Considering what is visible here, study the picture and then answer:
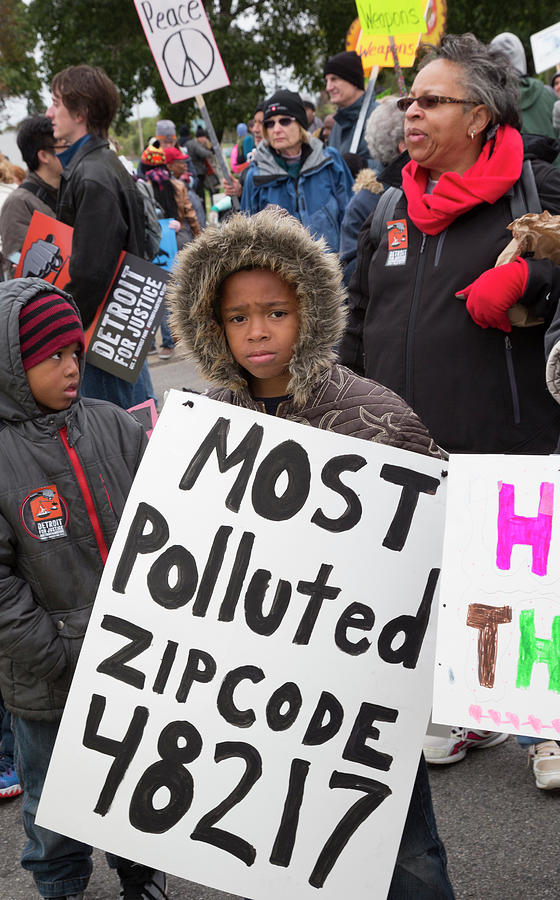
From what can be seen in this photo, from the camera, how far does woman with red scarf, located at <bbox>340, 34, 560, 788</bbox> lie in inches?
111

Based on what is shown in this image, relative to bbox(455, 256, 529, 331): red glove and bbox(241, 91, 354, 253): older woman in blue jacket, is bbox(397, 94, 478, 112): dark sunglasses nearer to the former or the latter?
bbox(455, 256, 529, 331): red glove

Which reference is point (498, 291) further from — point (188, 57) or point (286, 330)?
point (188, 57)

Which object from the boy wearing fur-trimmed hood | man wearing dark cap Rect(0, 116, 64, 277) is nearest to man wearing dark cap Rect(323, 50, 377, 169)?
man wearing dark cap Rect(0, 116, 64, 277)

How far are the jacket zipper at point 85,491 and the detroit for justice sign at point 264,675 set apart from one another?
23.7 inches

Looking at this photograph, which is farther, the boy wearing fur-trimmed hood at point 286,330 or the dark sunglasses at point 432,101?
the dark sunglasses at point 432,101

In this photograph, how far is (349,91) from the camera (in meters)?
6.79

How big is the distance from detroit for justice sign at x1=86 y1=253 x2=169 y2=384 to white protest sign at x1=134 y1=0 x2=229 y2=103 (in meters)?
1.76

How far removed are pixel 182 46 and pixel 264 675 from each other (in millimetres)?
4899

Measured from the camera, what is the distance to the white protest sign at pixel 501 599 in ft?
5.31

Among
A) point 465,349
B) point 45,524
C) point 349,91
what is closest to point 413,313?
point 465,349

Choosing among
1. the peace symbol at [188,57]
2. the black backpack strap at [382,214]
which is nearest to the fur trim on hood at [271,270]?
the black backpack strap at [382,214]

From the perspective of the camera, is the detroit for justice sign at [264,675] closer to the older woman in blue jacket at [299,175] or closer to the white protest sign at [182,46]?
the older woman in blue jacket at [299,175]

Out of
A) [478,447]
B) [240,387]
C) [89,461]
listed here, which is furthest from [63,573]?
[478,447]

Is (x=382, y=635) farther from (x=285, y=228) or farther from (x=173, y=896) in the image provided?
(x=173, y=896)
